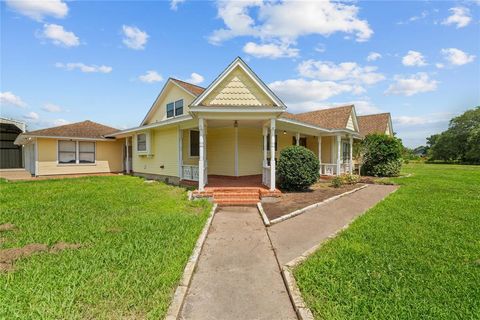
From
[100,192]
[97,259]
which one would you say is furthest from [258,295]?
[100,192]

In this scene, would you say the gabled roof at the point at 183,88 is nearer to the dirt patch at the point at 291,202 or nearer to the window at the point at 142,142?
the window at the point at 142,142

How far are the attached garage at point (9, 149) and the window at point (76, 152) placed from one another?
11.9 metres

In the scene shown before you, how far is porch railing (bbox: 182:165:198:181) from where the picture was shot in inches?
499

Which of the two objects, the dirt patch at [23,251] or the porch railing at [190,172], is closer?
the dirt patch at [23,251]

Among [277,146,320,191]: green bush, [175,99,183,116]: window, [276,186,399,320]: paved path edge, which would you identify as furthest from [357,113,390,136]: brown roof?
[276,186,399,320]: paved path edge

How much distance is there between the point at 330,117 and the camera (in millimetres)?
20859

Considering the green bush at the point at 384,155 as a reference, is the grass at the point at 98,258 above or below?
below

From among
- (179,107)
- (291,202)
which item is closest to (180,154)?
(179,107)

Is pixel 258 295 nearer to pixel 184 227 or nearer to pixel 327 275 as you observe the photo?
pixel 327 275

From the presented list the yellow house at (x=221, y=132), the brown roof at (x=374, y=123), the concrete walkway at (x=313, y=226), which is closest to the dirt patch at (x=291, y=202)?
the concrete walkway at (x=313, y=226)

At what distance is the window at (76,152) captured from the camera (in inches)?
719

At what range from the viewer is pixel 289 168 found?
11102mm

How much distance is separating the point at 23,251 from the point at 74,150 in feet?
54.2

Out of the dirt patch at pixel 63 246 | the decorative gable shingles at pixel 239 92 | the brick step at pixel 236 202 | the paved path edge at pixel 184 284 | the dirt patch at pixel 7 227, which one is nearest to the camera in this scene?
the paved path edge at pixel 184 284
